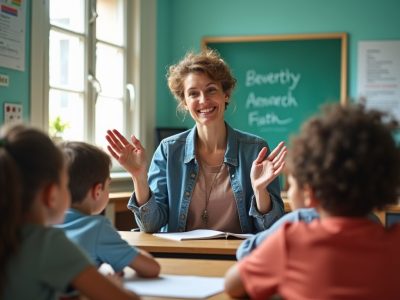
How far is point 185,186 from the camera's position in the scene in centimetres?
262

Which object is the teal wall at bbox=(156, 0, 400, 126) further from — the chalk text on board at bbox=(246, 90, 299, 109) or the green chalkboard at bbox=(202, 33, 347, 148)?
the chalk text on board at bbox=(246, 90, 299, 109)

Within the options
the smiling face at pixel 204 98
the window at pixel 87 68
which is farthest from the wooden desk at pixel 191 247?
the window at pixel 87 68

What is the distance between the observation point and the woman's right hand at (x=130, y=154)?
2.41 metres

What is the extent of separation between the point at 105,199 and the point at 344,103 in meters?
0.78

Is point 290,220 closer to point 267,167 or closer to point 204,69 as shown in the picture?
point 267,167

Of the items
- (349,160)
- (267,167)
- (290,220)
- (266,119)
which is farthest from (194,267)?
(266,119)

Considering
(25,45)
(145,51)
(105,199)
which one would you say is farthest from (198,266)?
(145,51)

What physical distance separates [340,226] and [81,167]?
0.78 m

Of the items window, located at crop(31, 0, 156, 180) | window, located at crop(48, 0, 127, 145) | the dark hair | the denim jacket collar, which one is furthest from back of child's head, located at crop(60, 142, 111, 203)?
window, located at crop(48, 0, 127, 145)

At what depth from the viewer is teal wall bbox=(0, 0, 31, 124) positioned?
3.04 m

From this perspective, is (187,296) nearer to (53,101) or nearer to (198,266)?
(198,266)

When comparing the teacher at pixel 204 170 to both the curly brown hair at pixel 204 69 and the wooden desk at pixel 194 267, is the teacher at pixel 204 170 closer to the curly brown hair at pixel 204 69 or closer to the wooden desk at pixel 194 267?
the curly brown hair at pixel 204 69

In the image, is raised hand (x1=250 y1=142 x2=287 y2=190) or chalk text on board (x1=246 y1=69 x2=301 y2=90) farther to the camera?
chalk text on board (x1=246 y1=69 x2=301 y2=90)

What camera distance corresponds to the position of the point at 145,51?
4.59 m
